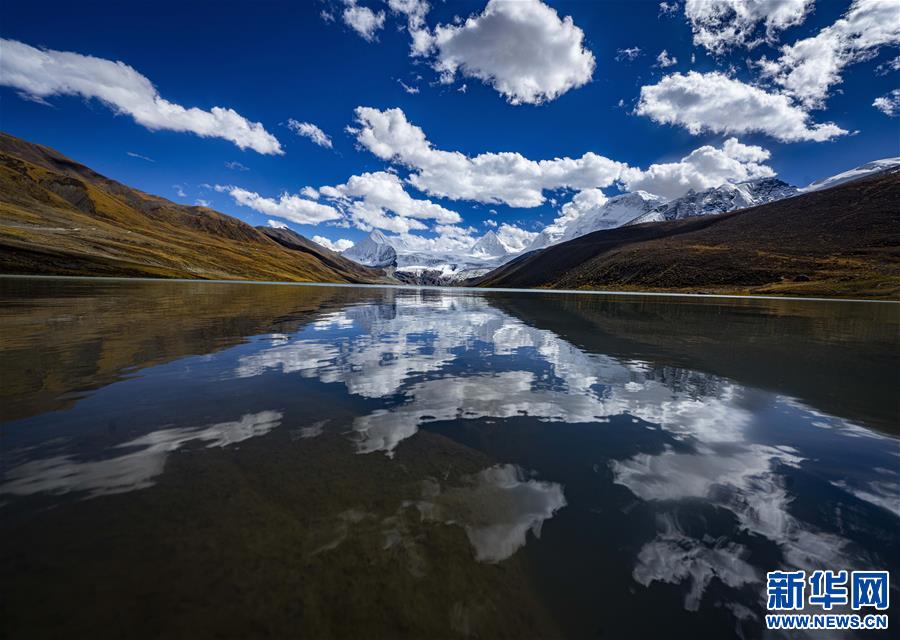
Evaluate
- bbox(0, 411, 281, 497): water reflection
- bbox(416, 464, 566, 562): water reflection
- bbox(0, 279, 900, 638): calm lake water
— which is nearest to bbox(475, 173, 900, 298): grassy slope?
bbox(0, 279, 900, 638): calm lake water

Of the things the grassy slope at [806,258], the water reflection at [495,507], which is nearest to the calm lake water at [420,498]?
the water reflection at [495,507]

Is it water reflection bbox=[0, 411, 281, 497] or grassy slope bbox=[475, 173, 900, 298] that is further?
grassy slope bbox=[475, 173, 900, 298]

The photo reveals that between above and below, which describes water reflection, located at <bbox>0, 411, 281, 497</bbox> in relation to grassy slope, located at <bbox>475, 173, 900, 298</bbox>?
below

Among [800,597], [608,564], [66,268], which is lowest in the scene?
[800,597]

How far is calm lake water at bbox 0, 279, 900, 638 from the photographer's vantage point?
13.8 ft

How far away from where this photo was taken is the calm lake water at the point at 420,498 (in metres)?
4.20

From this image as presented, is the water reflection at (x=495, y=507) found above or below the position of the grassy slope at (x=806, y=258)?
below

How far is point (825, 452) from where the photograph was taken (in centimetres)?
A: 875

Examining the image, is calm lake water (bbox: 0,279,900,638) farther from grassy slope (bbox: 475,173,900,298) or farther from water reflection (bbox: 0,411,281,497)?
grassy slope (bbox: 475,173,900,298)

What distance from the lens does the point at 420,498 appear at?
636cm

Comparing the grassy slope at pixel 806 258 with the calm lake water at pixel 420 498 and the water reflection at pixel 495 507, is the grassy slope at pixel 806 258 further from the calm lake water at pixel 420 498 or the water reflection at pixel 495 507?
the water reflection at pixel 495 507

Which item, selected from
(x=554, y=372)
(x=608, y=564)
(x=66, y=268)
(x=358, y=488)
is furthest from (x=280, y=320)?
(x=66, y=268)

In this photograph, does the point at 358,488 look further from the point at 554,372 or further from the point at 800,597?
the point at 554,372

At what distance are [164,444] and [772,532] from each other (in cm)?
1140
